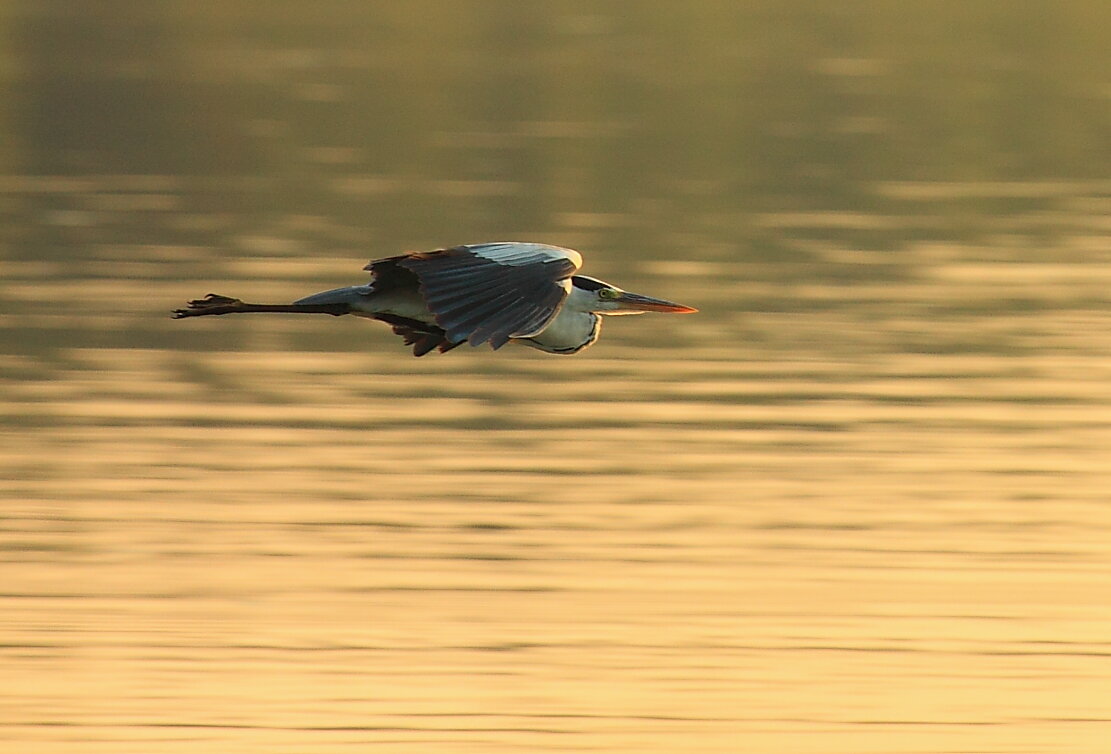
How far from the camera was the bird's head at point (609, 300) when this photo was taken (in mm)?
7766

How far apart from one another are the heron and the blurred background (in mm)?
1664

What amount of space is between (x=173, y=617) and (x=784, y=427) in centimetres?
352

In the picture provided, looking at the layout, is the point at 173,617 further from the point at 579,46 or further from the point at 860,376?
the point at 579,46

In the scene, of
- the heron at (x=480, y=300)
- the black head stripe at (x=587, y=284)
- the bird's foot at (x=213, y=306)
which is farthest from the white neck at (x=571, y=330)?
the bird's foot at (x=213, y=306)

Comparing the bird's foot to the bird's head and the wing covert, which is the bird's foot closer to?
the wing covert

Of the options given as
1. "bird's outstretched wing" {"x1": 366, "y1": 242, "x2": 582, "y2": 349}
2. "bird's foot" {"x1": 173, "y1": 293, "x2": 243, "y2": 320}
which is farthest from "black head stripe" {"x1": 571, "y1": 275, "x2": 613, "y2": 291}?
"bird's foot" {"x1": 173, "y1": 293, "x2": 243, "y2": 320}

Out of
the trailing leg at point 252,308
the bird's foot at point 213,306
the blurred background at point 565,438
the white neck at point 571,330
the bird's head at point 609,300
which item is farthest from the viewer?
the blurred background at point 565,438

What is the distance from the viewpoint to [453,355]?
13.5 m

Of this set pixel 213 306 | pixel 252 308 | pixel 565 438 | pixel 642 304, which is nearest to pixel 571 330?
pixel 642 304

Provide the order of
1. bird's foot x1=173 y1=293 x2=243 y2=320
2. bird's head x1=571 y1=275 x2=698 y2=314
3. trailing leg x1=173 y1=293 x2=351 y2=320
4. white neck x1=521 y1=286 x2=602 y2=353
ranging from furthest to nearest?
1. bird's head x1=571 y1=275 x2=698 y2=314
2. white neck x1=521 y1=286 x2=602 y2=353
3. bird's foot x1=173 y1=293 x2=243 y2=320
4. trailing leg x1=173 y1=293 x2=351 y2=320

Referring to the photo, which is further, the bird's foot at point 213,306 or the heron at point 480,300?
the bird's foot at point 213,306

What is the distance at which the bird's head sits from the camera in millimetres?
7766

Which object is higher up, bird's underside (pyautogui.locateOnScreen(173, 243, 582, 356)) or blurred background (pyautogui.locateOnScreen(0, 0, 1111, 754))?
bird's underside (pyautogui.locateOnScreen(173, 243, 582, 356))

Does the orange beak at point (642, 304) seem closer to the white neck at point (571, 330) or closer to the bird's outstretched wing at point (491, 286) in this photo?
the white neck at point (571, 330)
